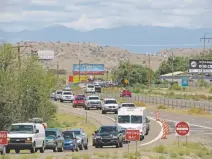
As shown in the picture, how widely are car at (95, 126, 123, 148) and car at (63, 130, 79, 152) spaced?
2866 mm

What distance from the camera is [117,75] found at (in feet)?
615

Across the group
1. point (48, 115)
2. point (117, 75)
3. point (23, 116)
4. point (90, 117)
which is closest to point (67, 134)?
point (23, 116)

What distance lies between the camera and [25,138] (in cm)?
3859

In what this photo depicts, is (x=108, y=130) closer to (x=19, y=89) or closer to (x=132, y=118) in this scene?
(x=132, y=118)

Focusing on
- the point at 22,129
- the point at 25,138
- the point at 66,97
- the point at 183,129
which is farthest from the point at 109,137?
the point at 66,97

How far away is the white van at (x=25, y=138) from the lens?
3863 cm

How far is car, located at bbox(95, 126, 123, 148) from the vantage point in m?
45.7

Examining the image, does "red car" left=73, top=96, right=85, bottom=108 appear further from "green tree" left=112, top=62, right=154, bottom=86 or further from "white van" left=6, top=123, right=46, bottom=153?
"green tree" left=112, top=62, right=154, bottom=86

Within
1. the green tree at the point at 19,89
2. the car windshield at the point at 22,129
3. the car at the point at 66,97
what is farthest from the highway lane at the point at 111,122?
the green tree at the point at 19,89

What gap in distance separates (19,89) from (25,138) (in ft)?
73.8

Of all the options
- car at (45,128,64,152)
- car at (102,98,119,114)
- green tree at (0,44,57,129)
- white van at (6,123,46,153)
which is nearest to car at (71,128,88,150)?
car at (45,128,64,152)

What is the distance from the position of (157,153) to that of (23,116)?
2382 centimetres

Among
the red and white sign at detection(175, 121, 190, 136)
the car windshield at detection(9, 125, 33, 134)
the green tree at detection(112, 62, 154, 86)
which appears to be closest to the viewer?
the car windshield at detection(9, 125, 33, 134)

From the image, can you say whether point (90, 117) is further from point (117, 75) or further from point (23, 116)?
point (117, 75)
